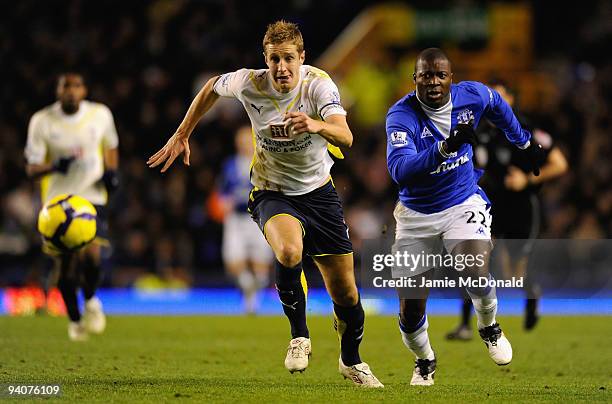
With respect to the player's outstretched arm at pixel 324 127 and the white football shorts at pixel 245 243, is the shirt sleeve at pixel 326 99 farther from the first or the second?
the white football shorts at pixel 245 243

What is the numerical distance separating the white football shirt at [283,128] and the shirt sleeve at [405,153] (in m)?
0.44

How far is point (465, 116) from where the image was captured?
749cm

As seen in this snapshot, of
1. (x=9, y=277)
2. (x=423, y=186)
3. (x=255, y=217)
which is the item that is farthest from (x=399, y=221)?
(x=9, y=277)

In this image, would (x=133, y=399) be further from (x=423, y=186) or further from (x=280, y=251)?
(x=423, y=186)

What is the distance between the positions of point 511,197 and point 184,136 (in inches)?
200

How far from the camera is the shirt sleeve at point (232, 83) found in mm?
7383

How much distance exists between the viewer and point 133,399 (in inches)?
254

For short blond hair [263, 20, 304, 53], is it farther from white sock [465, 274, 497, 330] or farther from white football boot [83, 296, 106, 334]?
white football boot [83, 296, 106, 334]

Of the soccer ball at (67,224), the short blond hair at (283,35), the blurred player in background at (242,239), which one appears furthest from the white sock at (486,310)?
the blurred player in background at (242,239)

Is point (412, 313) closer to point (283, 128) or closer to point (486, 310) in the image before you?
point (486, 310)

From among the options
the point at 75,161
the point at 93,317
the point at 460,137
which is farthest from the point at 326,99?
the point at 93,317

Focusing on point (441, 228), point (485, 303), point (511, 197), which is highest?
point (511, 197)

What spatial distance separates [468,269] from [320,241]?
977mm

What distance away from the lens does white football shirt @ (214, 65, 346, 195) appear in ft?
23.6
